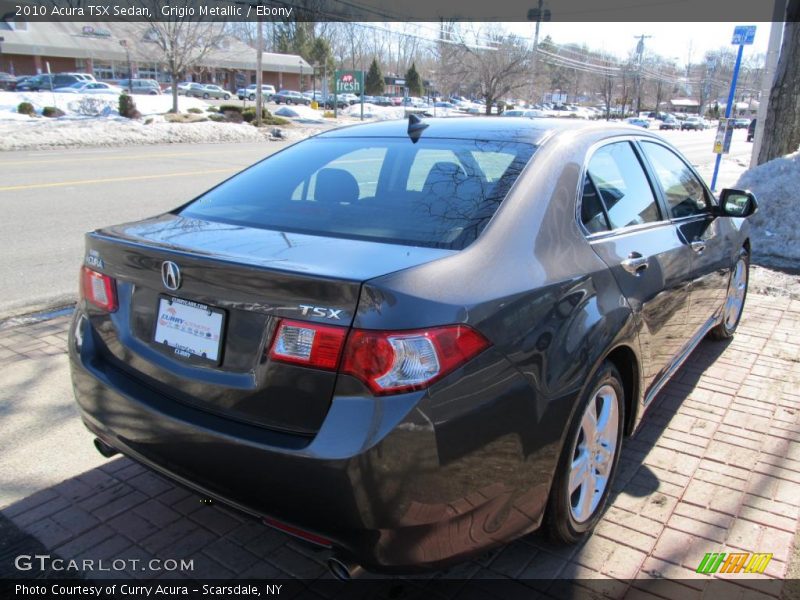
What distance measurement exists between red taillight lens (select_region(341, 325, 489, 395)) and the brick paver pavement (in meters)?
0.62

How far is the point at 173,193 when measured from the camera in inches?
437

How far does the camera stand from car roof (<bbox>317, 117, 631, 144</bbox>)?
2947 mm

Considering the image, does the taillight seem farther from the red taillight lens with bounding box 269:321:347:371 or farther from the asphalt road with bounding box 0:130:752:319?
the asphalt road with bounding box 0:130:752:319

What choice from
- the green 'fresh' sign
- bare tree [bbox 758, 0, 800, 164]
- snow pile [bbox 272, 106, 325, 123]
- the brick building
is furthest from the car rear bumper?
the brick building

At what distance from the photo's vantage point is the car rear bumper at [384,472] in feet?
6.01

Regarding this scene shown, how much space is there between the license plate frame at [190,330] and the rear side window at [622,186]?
5.70ft

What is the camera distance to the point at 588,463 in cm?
260

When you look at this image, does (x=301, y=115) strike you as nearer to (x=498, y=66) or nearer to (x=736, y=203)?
(x=498, y=66)

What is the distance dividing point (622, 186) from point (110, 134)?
73.6 ft

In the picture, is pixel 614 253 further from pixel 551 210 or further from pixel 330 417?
pixel 330 417

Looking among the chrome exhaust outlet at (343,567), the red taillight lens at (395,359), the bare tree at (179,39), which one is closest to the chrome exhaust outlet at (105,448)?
the chrome exhaust outlet at (343,567)

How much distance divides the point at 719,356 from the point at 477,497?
354 centimetres

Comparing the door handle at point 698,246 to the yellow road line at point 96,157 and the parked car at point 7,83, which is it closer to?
the yellow road line at point 96,157

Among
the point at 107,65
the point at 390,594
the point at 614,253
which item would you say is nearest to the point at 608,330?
the point at 614,253
